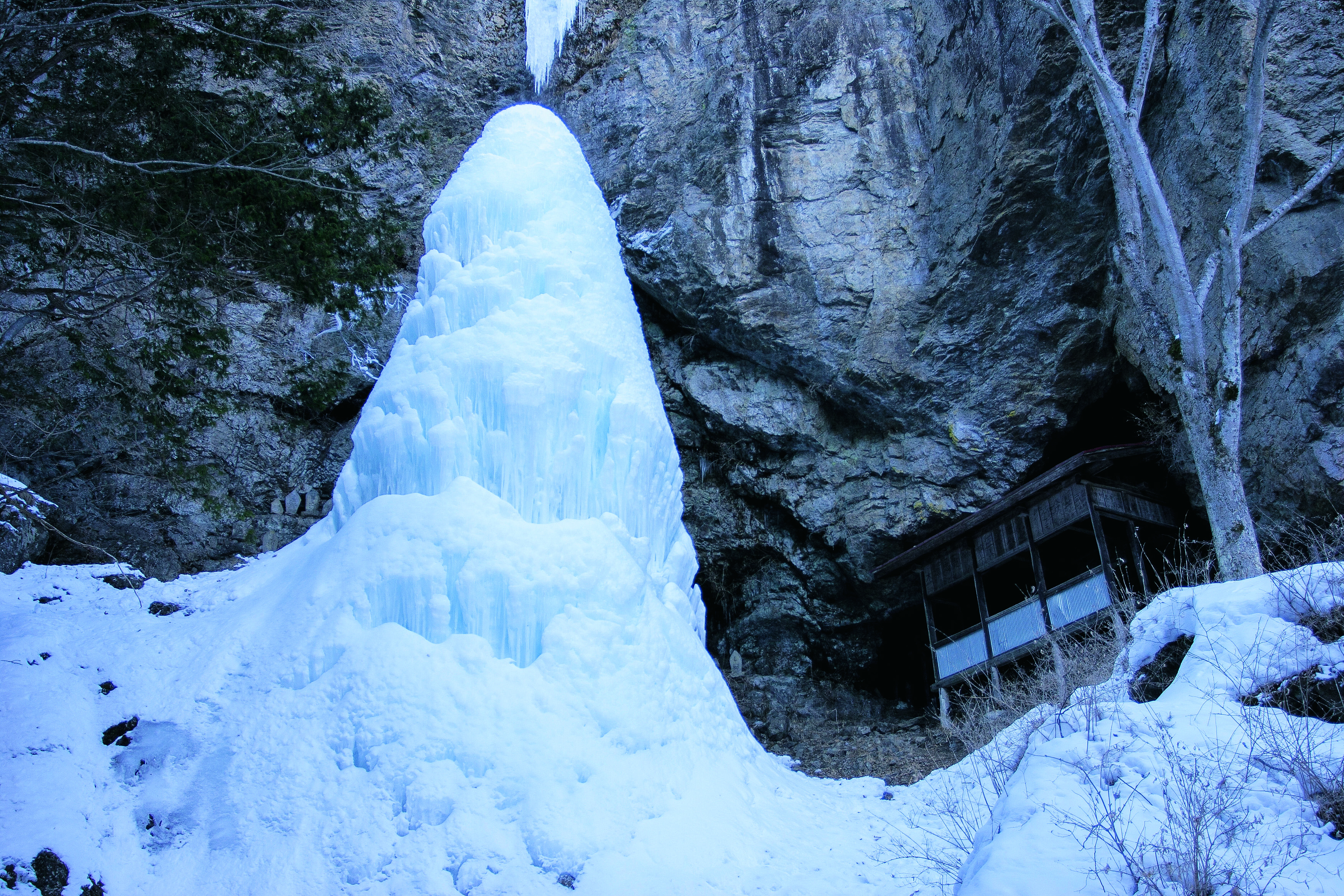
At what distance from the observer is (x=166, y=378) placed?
26.4ft

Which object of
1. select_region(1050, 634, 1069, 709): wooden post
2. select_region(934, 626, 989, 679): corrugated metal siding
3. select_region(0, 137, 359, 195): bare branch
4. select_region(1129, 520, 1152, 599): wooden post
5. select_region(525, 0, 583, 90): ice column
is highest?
select_region(525, 0, 583, 90): ice column

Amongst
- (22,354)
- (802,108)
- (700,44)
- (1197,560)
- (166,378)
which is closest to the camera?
(166,378)

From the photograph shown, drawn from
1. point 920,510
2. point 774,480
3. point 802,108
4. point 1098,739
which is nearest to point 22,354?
point 774,480

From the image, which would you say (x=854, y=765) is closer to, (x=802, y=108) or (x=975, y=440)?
(x=975, y=440)

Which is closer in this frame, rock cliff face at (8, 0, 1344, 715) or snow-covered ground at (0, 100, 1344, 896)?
snow-covered ground at (0, 100, 1344, 896)

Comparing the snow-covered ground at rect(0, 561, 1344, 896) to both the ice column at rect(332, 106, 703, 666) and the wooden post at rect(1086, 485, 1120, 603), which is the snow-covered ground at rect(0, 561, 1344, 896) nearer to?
the ice column at rect(332, 106, 703, 666)

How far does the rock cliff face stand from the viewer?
9.51 m

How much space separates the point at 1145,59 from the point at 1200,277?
239 centimetres

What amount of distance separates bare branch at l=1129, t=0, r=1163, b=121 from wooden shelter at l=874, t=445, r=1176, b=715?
12.3ft

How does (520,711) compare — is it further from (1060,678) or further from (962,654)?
(962,654)

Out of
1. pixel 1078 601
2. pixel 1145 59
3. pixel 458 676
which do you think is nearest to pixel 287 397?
pixel 458 676

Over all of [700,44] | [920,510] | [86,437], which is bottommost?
[920,510]

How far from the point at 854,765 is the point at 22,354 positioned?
1152cm

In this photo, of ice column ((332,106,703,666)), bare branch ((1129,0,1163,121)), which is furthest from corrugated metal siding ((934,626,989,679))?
bare branch ((1129,0,1163,121))
